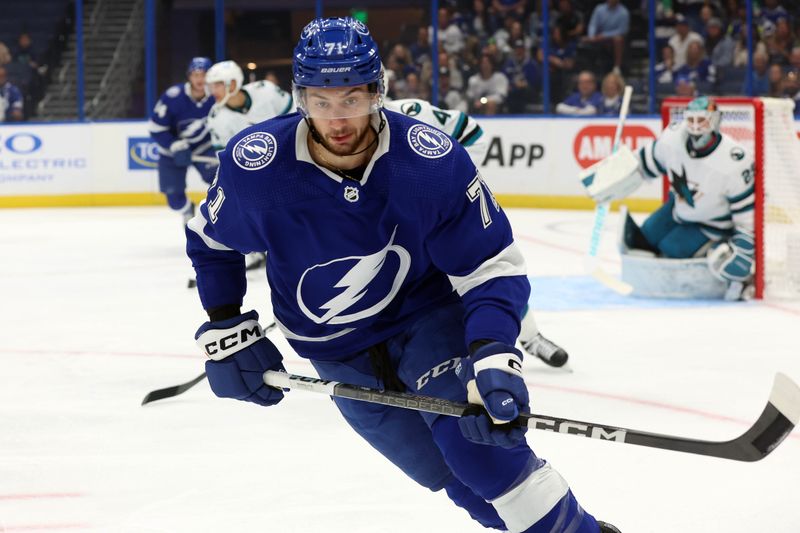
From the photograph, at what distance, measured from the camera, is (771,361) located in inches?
178

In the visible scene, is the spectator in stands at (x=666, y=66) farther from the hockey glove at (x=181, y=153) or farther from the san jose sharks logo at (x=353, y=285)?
the san jose sharks logo at (x=353, y=285)

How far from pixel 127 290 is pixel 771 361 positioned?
3.36 meters

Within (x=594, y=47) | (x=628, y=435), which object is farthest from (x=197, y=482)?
(x=594, y=47)

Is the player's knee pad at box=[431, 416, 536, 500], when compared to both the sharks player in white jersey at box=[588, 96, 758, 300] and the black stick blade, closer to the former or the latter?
the black stick blade

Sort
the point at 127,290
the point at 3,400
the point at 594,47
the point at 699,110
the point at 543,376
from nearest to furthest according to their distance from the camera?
the point at 3,400 → the point at 543,376 → the point at 699,110 → the point at 127,290 → the point at 594,47

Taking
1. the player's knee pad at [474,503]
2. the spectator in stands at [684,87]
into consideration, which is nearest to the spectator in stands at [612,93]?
the spectator in stands at [684,87]

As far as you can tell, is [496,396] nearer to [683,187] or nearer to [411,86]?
[683,187]

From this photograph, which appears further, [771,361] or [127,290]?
[127,290]

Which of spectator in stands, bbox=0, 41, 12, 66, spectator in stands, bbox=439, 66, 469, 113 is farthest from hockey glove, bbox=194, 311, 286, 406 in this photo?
spectator in stands, bbox=0, 41, 12, 66

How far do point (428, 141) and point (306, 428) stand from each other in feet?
5.74

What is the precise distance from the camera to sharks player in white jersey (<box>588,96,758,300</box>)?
567 cm

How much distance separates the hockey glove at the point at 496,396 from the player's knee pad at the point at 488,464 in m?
0.04

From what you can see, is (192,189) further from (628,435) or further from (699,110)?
(628,435)

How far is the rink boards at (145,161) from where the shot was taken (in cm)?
959
